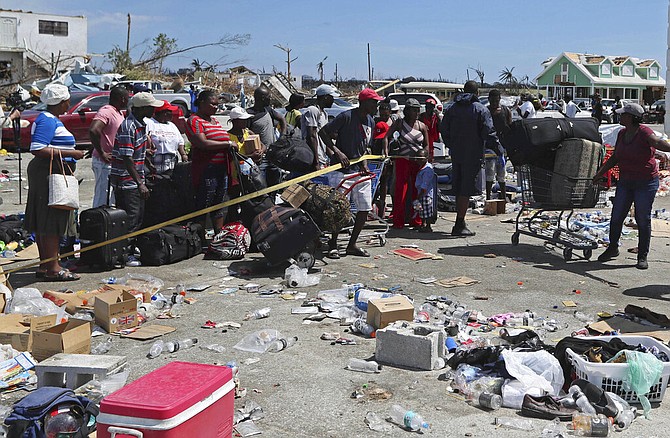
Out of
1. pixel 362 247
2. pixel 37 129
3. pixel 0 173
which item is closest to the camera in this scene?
pixel 37 129

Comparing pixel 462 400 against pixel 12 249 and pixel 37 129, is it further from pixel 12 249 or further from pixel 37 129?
pixel 12 249

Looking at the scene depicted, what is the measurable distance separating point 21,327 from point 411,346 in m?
2.97

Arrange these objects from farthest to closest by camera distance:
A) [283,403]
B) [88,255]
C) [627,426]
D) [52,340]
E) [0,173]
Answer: [0,173]
[88,255]
[52,340]
[283,403]
[627,426]

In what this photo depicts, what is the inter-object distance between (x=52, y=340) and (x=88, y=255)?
302 cm

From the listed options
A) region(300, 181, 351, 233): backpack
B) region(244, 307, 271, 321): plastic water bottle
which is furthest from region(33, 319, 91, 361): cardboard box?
region(300, 181, 351, 233): backpack

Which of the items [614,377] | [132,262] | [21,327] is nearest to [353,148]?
[132,262]

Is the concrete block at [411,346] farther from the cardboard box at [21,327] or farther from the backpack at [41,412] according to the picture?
the cardboard box at [21,327]

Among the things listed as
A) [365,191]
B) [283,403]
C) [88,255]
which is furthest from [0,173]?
[283,403]

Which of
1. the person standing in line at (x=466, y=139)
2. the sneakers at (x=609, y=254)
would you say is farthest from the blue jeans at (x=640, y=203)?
the person standing in line at (x=466, y=139)

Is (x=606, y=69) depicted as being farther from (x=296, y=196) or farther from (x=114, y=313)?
(x=114, y=313)

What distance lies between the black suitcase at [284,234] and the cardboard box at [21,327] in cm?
262

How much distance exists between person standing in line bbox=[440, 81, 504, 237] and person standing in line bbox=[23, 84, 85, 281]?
4.99m

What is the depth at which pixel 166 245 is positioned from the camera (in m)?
8.59

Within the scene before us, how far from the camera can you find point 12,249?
369 inches
